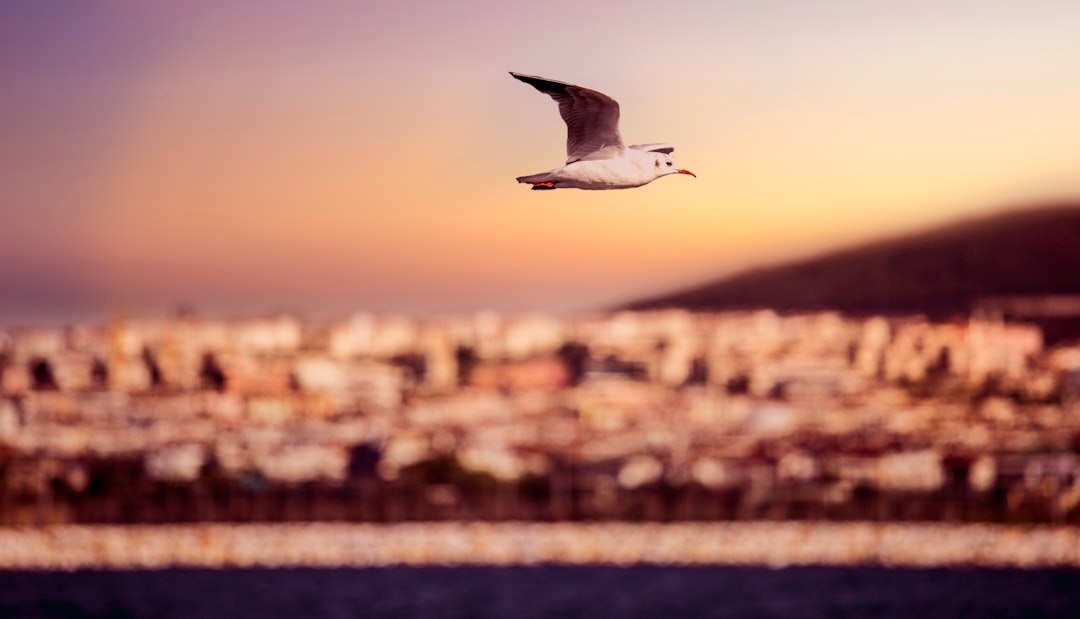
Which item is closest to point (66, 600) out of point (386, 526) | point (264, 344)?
point (386, 526)

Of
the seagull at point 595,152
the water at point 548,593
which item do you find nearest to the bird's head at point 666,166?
the seagull at point 595,152

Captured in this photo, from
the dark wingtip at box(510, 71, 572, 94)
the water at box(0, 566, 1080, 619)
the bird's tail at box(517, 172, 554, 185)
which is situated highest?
the dark wingtip at box(510, 71, 572, 94)

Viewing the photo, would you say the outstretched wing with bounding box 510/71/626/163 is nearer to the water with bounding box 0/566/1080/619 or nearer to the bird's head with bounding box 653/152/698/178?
the bird's head with bounding box 653/152/698/178

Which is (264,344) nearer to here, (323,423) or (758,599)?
(323,423)

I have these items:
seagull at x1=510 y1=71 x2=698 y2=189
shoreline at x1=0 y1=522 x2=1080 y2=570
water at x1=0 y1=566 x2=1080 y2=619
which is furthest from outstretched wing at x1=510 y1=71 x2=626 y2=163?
shoreline at x1=0 y1=522 x2=1080 y2=570

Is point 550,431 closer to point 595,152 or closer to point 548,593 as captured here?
point 548,593

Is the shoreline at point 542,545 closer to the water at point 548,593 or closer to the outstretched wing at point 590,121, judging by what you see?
the water at point 548,593
